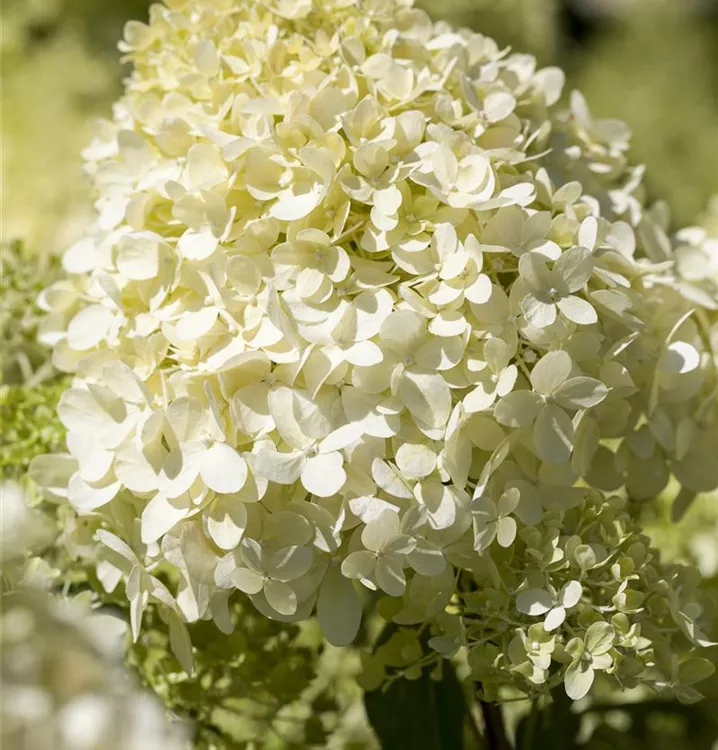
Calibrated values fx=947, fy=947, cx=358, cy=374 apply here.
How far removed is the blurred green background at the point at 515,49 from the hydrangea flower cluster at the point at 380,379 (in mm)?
118

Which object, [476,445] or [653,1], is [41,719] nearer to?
[476,445]

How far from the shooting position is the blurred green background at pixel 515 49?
626 millimetres

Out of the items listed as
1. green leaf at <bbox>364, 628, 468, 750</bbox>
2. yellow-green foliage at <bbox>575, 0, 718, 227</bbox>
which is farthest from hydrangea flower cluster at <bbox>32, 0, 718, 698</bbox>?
yellow-green foliage at <bbox>575, 0, 718, 227</bbox>

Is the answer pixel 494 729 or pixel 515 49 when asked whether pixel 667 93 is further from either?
pixel 494 729

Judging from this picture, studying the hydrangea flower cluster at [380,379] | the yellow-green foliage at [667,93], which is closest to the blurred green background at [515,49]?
the yellow-green foliage at [667,93]

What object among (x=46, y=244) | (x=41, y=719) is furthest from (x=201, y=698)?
(x=46, y=244)

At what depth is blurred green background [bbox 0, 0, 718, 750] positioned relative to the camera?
626 millimetres

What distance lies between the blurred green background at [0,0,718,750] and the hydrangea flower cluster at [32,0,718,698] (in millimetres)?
118

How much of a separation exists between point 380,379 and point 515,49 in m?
1.16

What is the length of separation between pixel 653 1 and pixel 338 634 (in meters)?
2.34

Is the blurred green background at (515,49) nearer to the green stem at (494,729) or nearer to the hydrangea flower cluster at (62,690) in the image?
the green stem at (494,729)

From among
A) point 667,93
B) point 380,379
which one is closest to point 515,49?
point 667,93

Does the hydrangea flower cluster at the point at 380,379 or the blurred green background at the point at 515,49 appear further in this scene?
the blurred green background at the point at 515,49

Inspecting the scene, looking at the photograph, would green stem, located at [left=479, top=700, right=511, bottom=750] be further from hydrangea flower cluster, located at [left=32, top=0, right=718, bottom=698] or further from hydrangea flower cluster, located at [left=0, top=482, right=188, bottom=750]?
hydrangea flower cluster, located at [left=0, top=482, right=188, bottom=750]
